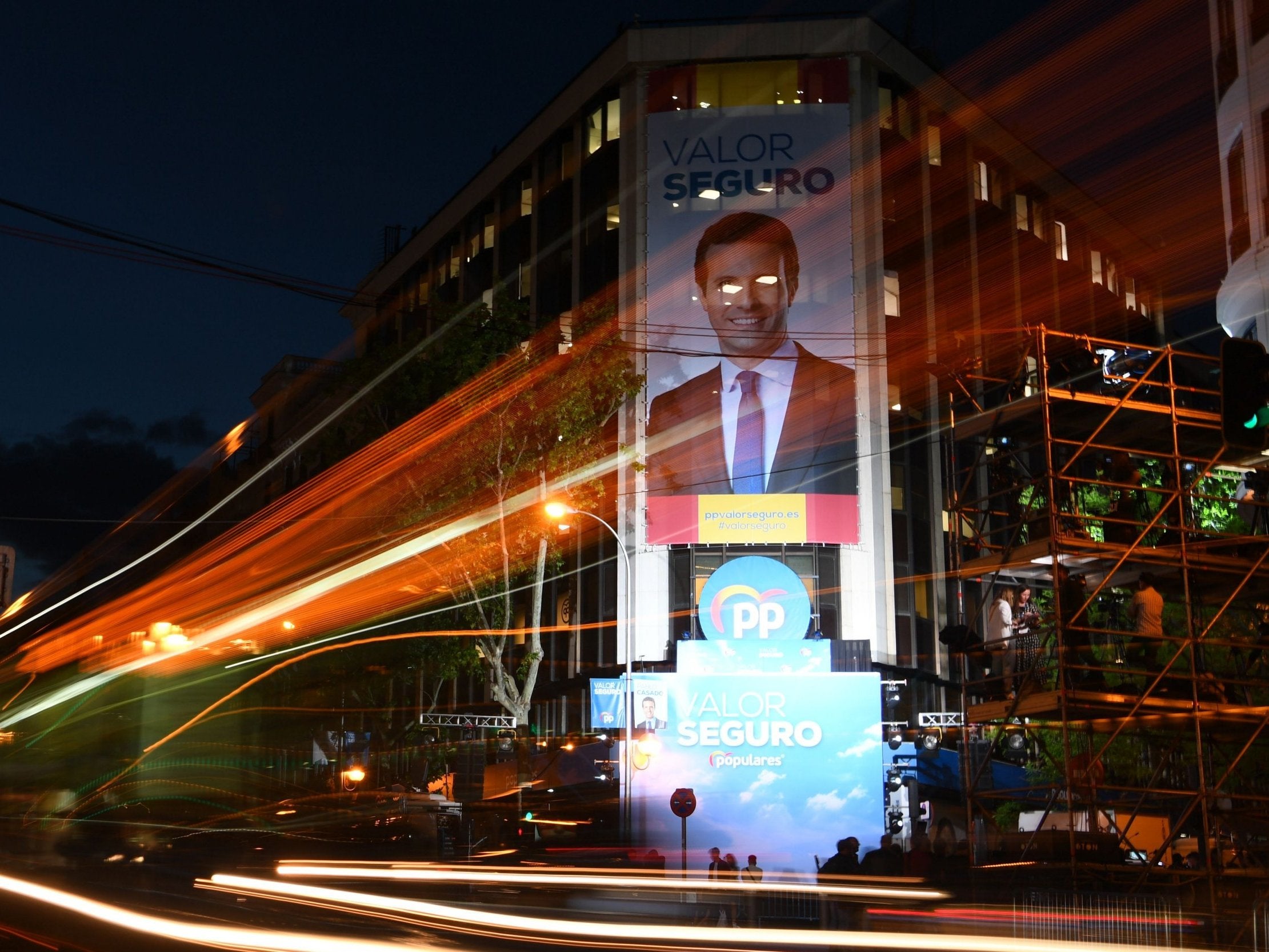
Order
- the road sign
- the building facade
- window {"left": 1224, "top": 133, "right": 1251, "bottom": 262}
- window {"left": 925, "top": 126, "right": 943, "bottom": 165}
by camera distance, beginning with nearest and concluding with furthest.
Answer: the road sign
window {"left": 1224, "top": 133, "right": 1251, "bottom": 262}
the building facade
window {"left": 925, "top": 126, "right": 943, "bottom": 165}

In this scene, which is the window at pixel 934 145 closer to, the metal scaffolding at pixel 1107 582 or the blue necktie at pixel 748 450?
the blue necktie at pixel 748 450

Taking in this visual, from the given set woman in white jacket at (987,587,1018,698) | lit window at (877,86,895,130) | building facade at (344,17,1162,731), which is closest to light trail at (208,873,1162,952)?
woman in white jacket at (987,587,1018,698)

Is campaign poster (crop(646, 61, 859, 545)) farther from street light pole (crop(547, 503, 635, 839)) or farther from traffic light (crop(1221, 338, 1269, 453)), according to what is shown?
traffic light (crop(1221, 338, 1269, 453))

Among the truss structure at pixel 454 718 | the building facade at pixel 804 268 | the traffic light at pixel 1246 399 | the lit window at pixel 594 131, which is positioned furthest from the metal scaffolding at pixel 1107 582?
the lit window at pixel 594 131

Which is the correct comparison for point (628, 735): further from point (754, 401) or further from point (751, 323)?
point (751, 323)

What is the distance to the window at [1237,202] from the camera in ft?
84.4

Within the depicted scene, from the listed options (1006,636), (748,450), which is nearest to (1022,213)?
(748,450)

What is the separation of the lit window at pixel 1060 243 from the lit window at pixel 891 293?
13011 millimetres

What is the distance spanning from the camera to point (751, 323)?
39.9 metres

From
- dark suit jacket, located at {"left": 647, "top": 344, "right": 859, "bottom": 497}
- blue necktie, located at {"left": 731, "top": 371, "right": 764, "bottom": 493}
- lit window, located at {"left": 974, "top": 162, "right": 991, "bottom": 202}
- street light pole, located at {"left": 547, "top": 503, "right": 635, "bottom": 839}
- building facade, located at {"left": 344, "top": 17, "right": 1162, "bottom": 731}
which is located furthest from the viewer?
lit window, located at {"left": 974, "top": 162, "right": 991, "bottom": 202}

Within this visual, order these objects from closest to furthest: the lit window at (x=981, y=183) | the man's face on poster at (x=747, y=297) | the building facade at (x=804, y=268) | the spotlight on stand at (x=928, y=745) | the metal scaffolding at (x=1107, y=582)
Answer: the metal scaffolding at (x=1107, y=582) < the spotlight on stand at (x=928, y=745) < the building facade at (x=804, y=268) < the man's face on poster at (x=747, y=297) < the lit window at (x=981, y=183)

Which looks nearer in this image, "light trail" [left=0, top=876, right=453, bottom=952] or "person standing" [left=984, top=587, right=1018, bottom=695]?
"light trail" [left=0, top=876, right=453, bottom=952]

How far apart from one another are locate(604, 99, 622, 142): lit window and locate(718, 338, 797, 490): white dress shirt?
11154mm

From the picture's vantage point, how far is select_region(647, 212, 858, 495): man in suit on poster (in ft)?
128
